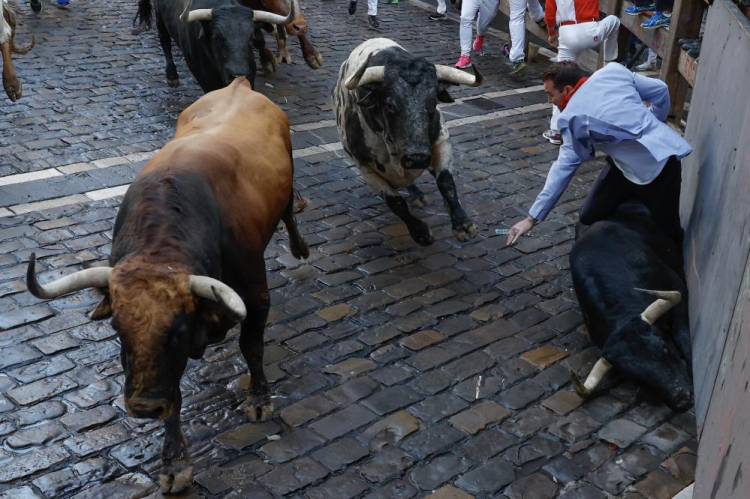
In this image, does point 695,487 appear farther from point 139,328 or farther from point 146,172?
point 146,172

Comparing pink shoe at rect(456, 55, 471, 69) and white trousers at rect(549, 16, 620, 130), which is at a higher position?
white trousers at rect(549, 16, 620, 130)

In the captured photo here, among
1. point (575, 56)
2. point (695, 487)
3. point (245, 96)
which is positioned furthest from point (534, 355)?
point (575, 56)

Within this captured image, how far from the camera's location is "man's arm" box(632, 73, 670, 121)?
640 centimetres

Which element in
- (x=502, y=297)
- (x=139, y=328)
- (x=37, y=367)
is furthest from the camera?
(x=502, y=297)

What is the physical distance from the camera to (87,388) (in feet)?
17.8

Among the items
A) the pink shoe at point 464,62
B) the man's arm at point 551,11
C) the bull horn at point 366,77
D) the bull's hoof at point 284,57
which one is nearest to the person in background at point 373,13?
the bull's hoof at point 284,57

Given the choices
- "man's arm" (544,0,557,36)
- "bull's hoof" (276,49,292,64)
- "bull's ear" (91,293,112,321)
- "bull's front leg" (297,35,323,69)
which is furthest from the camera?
"bull's hoof" (276,49,292,64)

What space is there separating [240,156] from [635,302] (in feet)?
9.02

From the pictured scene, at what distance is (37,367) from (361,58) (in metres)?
3.81

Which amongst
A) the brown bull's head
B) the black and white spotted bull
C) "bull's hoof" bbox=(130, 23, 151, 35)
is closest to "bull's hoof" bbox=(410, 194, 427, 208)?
the black and white spotted bull

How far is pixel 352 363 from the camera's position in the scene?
5789 mm

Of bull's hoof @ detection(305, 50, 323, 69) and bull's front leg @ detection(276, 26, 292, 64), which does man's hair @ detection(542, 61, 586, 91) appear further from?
bull's front leg @ detection(276, 26, 292, 64)

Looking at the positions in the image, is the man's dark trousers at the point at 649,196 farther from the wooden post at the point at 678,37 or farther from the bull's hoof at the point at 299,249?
the wooden post at the point at 678,37

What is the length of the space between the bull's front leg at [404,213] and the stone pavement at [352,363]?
0.15 m
